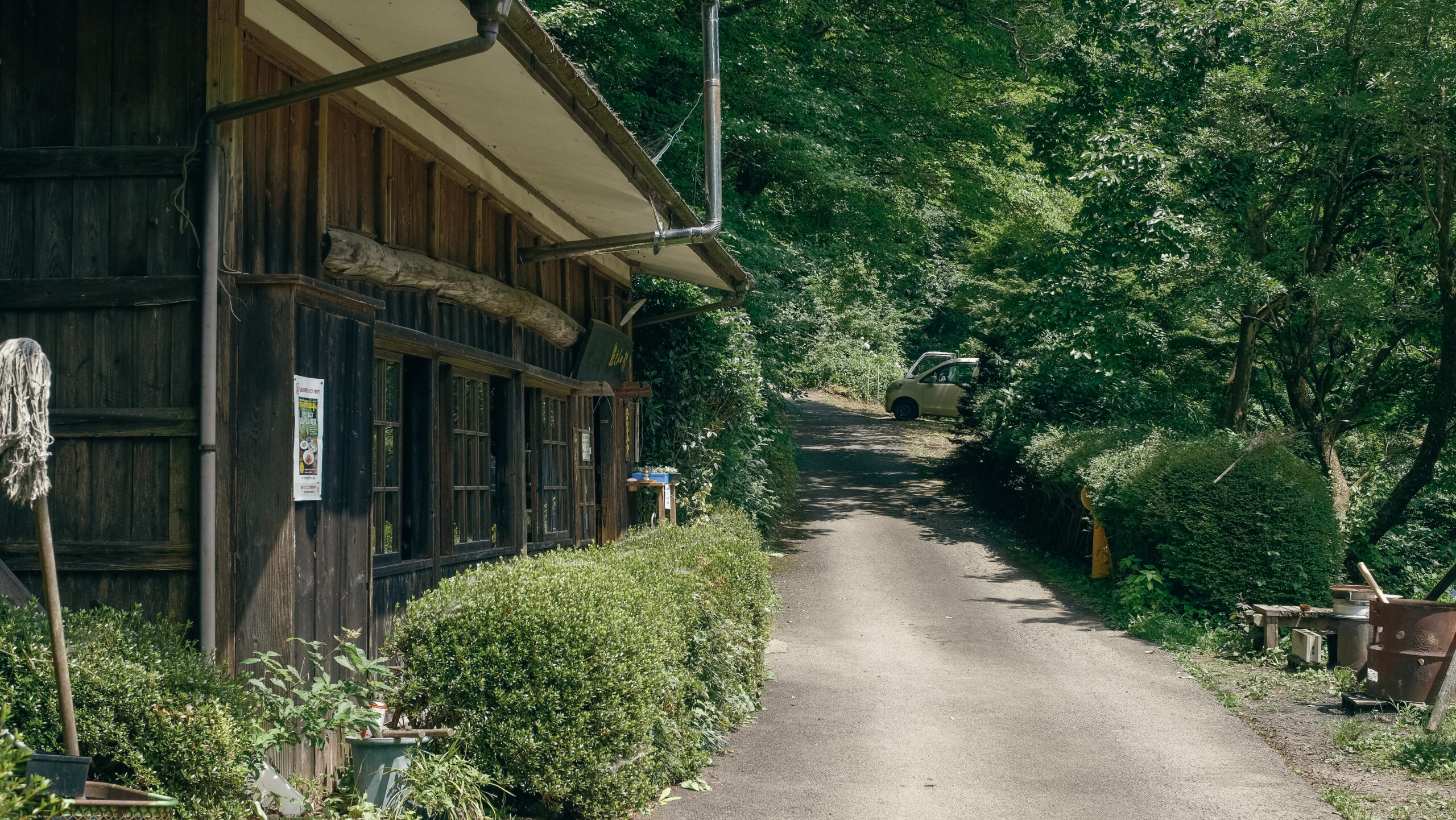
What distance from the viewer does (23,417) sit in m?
3.06

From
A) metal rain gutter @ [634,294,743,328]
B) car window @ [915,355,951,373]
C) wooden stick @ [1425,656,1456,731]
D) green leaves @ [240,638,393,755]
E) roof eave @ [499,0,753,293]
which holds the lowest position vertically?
wooden stick @ [1425,656,1456,731]

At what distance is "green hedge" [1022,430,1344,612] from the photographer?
40.3 ft

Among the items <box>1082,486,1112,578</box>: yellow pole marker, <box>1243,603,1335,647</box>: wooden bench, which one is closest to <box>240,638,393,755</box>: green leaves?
<box>1243,603,1335,647</box>: wooden bench

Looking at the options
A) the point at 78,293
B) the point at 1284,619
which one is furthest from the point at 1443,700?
the point at 78,293

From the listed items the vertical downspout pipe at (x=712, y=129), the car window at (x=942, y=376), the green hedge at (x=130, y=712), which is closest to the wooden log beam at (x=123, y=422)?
the green hedge at (x=130, y=712)

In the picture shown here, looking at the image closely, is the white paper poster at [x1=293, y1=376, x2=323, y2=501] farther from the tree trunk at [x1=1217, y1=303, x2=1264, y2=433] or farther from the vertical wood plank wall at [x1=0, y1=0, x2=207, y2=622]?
the tree trunk at [x1=1217, y1=303, x2=1264, y2=433]

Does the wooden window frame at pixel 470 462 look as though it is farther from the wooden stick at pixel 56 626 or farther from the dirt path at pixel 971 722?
the wooden stick at pixel 56 626

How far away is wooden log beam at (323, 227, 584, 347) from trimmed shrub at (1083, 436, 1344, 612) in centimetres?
744

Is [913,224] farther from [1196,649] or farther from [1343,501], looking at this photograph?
[1196,649]

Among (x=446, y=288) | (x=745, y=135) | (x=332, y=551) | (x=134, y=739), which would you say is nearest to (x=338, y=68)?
(x=446, y=288)

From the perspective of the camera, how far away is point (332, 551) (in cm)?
522

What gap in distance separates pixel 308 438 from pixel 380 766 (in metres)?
1.47

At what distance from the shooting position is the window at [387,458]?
640 cm

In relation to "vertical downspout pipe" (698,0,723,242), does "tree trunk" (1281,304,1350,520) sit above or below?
below
